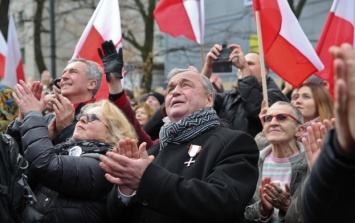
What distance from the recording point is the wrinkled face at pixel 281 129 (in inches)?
188

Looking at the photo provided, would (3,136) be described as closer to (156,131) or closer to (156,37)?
(156,131)

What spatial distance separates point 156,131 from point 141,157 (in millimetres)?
3108

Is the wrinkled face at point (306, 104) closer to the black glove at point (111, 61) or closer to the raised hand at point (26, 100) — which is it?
the black glove at point (111, 61)

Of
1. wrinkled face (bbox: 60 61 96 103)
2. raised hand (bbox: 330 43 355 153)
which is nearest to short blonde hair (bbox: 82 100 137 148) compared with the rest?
wrinkled face (bbox: 60 61 96 103)

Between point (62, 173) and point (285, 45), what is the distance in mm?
3064

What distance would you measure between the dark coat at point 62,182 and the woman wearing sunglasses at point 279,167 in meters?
1.03

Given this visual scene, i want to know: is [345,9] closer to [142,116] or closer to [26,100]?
[142,116]

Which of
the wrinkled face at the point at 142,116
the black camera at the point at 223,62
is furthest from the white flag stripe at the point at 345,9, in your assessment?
the wrinkled face at the point at 142,116

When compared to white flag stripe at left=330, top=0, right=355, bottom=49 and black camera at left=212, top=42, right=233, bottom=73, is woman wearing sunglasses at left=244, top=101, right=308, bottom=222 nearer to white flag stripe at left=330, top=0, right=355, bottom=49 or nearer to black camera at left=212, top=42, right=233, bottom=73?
black camera at left=212, top=42, right=233, bottom=73

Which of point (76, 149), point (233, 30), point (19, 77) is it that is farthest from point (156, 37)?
point (76, 149)

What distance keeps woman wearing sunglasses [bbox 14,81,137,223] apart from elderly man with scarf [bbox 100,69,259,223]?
20 centimetres

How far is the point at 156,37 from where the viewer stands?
33094mm

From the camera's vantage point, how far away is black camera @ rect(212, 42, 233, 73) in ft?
20.1

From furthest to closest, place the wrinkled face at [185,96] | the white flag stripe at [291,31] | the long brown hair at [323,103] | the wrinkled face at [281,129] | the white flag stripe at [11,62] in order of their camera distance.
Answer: the white flag stripe at [11,62] → the white flag stripe at [291,31] → the long brown hair at [323,103] → the wrinkled face at [281,129] → the wrinkled face at [185,96]
